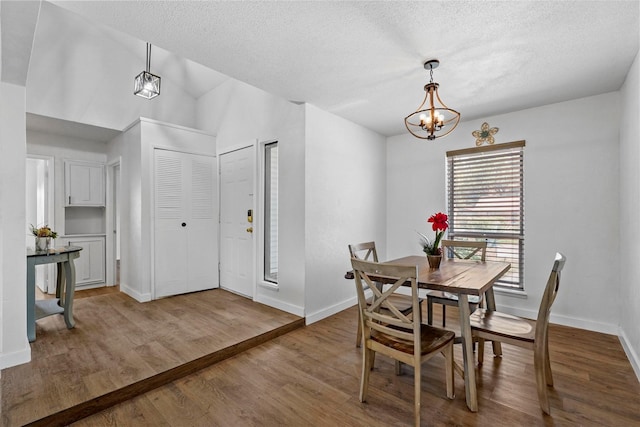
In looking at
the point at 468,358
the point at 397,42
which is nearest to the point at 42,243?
the point at 397,42

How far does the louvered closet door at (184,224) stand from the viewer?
13.4ft

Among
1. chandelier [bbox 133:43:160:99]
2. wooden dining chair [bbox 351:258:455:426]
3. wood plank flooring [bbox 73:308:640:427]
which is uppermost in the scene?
chandelier [bbox 133:43:160:99]

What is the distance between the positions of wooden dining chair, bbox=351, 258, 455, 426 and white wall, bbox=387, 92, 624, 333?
219cm

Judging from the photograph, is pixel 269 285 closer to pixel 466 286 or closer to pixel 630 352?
pixel 466 286

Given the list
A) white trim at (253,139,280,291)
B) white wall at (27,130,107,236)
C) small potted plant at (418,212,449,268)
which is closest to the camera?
small potted plant at (418,212,449,268)

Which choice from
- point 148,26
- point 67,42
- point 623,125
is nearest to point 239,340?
point 148,26

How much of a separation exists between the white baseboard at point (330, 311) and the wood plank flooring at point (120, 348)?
0.46ft

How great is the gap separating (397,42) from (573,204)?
2680 millimetres

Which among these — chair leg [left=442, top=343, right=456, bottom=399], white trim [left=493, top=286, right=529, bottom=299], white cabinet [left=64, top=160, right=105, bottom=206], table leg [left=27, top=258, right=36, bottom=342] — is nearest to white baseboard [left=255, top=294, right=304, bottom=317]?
chair leg [left=442, top=343, right=456, bottom=399]

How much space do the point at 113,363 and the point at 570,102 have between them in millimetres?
5031

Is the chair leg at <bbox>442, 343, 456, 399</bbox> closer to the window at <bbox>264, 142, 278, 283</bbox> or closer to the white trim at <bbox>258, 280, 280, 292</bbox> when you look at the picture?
the white trim at <bbox>258, 280, 280, 292</bbox>

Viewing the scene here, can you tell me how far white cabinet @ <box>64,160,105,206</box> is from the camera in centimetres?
459

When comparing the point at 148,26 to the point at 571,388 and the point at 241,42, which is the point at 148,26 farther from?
the point at 571,388

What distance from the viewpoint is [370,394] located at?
211 centimetres
